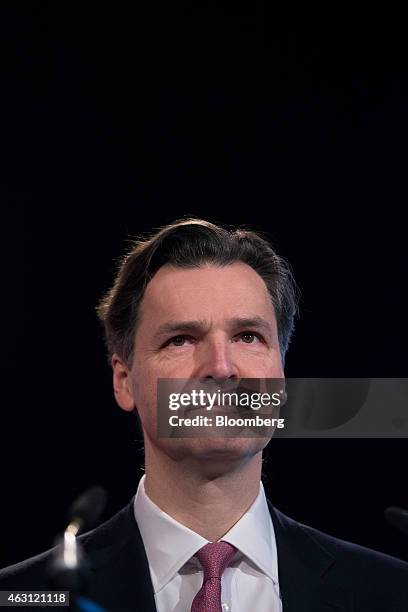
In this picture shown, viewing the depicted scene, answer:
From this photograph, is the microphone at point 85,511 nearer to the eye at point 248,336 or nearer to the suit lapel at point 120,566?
the suit lapel at point 120,566

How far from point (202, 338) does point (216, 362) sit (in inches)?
2.3

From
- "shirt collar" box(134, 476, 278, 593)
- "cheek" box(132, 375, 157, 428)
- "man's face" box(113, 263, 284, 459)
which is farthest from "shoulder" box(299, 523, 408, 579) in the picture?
"cheek" box(132, 375, 157, 428)

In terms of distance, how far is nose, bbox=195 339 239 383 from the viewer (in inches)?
53.2

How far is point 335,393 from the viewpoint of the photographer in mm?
1597

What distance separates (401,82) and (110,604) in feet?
4.20

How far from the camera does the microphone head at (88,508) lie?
60.4 inches

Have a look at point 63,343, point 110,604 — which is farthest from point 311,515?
point 63,343

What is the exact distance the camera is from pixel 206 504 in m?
1.42

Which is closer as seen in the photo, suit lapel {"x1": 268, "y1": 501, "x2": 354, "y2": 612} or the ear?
suit lapel {"x1": 268, "y1": 501, "x2": 354, "y2": 612}

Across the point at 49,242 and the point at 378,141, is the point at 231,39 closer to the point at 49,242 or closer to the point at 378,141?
the point at 378,141

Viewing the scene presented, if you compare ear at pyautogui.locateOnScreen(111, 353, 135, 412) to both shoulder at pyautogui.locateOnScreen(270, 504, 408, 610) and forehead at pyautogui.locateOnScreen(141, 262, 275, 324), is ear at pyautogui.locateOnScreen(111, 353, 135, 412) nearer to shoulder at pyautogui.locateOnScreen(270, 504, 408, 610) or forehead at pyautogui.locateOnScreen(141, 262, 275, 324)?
forehead at pyautogui.locateOnScreen(141, 262, 275, 324)

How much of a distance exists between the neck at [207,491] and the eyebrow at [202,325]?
0.67 feet

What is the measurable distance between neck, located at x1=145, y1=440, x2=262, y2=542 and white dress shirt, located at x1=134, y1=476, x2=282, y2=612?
0.02 m

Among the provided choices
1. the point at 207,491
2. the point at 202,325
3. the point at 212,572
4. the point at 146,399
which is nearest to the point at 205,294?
the point at 202,325
